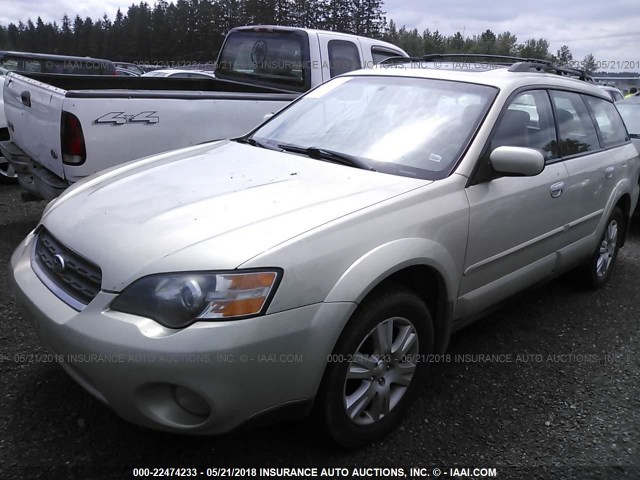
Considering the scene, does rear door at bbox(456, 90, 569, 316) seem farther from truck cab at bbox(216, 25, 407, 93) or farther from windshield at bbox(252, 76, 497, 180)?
truck cab at bbox(216, 25, 407, 93)

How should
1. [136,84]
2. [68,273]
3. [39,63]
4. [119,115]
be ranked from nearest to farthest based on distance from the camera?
[68,273] < [119,115] < [136,84] < [39,63]

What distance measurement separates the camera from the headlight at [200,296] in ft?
6.18

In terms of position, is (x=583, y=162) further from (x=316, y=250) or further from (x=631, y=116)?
(x=631, y=116)

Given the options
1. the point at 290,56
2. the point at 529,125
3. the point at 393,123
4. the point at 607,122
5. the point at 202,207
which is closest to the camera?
the point at 202,207

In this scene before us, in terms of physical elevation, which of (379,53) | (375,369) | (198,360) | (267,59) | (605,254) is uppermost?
(379,53)

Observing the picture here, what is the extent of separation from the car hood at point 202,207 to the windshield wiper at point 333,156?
0.20 ft

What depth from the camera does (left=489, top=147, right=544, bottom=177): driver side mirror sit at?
2652 mm

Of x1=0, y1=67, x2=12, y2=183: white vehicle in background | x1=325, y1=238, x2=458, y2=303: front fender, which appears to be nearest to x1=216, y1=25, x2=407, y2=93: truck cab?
x1=0, y1=67, x2=12, y2=183: white vehicle in background

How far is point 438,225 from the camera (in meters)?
2.50

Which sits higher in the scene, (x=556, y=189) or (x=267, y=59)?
(x=267, y=59)

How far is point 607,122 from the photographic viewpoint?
4.35 meters

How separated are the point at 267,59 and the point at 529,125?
167 inches

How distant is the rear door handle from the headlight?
11.1ft

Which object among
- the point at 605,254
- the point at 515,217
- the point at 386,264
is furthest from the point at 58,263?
the point at 605,254
